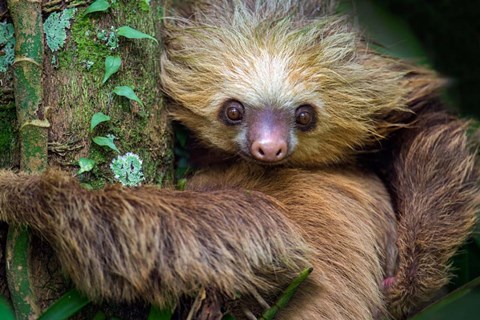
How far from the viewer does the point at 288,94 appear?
14.9ft

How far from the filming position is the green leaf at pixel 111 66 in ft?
13.1

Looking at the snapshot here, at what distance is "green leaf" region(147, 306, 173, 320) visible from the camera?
3812 millimetres

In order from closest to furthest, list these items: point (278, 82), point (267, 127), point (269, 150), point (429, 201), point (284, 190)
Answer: point (269, 150), point (267, 127), point (278, 82), point (284, 190), point (429, 201)

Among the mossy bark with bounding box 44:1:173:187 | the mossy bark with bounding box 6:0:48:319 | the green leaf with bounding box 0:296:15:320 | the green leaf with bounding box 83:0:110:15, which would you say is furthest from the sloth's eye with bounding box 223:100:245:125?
the green leaf with bounding box 0:296:15:320

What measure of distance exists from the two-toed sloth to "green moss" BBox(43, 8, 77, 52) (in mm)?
764

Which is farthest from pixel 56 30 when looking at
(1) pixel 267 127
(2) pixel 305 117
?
(2) pixel 305 117

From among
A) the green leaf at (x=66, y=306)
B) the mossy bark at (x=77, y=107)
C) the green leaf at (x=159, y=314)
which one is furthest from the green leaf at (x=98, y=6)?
the green leaf at (x=159, y=314)

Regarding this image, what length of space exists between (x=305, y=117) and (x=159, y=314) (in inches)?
64.8

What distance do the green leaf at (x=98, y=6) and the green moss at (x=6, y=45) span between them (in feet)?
1.44

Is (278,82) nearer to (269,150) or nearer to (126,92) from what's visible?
(269,150)

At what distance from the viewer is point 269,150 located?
4.31m

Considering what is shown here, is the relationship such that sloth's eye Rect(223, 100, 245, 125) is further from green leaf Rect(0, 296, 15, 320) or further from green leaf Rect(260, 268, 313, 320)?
green leaf Rect(0, 296, 15, 320)

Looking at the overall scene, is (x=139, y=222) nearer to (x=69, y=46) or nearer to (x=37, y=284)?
(x=37, y=284)

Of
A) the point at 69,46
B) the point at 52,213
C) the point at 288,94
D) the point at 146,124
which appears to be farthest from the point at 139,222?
the point at 288,94
